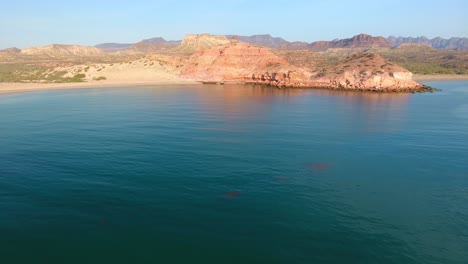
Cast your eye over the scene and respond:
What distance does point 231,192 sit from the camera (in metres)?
24.9

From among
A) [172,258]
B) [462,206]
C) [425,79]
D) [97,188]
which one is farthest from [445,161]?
[425,79]

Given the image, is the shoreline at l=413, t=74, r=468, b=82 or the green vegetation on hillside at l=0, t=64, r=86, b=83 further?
the shoreline at l=413, t=74, r=468, b=82

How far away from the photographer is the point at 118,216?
21.2m

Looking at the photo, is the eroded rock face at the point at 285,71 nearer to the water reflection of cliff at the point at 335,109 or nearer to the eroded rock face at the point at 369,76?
the eroded rock face at the point at 369,76

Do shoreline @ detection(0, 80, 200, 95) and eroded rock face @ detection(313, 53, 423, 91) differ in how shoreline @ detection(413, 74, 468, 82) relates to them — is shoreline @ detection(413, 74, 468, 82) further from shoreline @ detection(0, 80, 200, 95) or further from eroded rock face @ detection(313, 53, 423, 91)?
shoreline @ detection(0, 80, 200, 95)

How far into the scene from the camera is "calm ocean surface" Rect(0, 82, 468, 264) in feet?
59.7

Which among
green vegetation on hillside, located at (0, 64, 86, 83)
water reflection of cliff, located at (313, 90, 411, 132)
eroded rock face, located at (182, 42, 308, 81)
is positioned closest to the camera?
water reflection of cliff, located at (313, 90, 411, 132)

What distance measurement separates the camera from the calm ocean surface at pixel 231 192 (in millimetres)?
18188

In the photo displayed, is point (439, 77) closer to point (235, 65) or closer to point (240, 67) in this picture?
point (240, 67)

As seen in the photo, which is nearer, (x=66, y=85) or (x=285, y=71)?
(x=66, y=85)

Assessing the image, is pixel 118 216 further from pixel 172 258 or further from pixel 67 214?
pixel 172 258

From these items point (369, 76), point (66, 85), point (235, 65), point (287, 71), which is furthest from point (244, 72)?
point (66, 85)

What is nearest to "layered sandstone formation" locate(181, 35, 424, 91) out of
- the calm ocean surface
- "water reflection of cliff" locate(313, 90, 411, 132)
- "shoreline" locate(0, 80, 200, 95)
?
"shoreline" locate(0, 80, 200, 95)

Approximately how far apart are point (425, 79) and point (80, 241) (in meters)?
155
